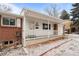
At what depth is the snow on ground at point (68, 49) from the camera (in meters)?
3.70

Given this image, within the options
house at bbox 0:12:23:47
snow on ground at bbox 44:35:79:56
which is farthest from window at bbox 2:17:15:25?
snow on ground at bbox 44:35:79:56

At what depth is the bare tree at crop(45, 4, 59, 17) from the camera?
3.77m

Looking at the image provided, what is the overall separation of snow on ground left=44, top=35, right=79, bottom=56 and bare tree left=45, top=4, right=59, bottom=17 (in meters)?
0.77

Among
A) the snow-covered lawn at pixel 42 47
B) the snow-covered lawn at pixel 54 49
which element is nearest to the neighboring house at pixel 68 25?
the snow-covered lawn at pixel 54 49

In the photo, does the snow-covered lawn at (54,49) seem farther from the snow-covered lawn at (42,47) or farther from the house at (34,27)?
the house at (34,27)

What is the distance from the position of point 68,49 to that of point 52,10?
3.68 feet

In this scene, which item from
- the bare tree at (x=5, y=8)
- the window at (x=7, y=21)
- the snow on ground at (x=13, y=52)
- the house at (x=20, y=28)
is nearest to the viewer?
the snow on ground at (x=13, y=52)

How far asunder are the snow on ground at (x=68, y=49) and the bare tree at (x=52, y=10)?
2.53 feet

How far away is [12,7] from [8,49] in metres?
1.10

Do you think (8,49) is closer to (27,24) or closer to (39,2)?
(27,24)

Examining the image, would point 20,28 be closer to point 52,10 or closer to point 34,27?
point 34,27

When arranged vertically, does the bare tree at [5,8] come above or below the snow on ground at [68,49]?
above

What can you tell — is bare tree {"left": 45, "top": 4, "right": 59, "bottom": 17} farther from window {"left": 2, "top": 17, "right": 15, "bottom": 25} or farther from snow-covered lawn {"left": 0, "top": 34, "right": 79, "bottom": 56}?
window {"left": 2, "top": 17, "right": 15, "bottom": 25}

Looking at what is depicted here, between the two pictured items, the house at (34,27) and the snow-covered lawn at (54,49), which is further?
the house at (34,27)
